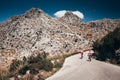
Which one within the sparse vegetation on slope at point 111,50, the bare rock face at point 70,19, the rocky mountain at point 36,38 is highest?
the bare rock face at point 70,19

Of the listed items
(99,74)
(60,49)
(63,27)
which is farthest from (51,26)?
(99,74)

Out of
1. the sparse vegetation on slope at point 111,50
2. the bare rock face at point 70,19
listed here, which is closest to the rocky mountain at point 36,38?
the bare rock face at point 70,19

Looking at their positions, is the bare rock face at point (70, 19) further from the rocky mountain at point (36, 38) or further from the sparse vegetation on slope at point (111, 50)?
the sparse vegetation on slope at point (111, 50)

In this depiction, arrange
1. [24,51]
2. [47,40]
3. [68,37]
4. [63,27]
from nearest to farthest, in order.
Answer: [24,51], [47,40], [68,37], [63,27]

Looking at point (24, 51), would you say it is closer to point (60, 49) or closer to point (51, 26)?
point (60, 49)

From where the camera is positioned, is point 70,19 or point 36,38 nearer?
point 36,38

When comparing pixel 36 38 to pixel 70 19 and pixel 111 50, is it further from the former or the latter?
pixel 111 50

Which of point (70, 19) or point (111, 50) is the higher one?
point (70, 19)

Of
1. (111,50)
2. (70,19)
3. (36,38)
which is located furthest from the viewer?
(70,19)

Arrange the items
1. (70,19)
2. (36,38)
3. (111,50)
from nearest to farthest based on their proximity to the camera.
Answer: (111,50) → (36,38) → (70,19)

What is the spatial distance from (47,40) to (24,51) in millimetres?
7083

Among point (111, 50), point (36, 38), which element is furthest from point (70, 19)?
point (111, 50)

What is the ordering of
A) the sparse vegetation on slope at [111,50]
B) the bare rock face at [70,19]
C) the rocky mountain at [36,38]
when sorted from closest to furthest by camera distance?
the sparse vegetation on slope at [111,50]
the rocky mountain at [36,38]
the bare rock face at [70,19]

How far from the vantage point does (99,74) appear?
58.6ft
